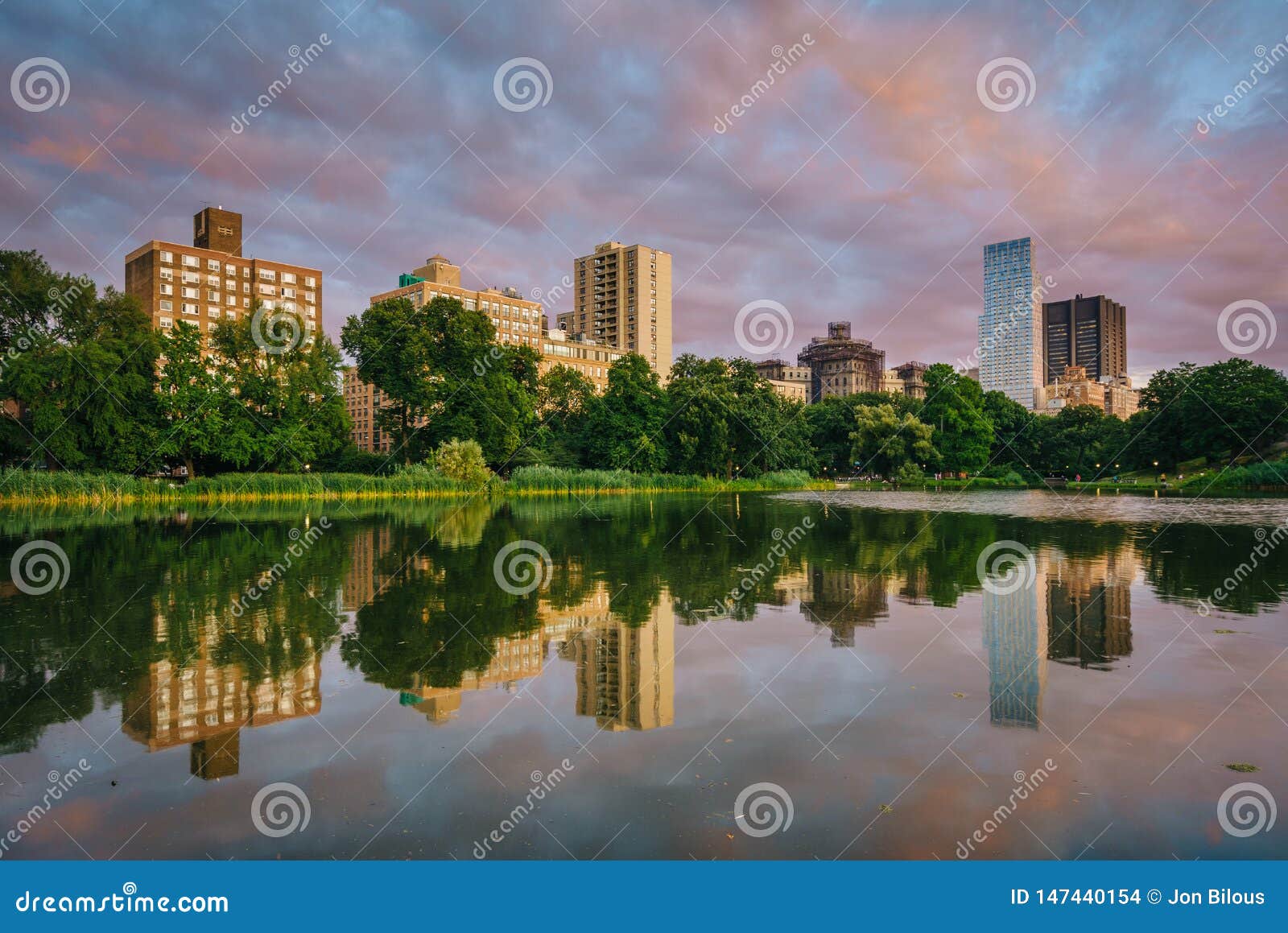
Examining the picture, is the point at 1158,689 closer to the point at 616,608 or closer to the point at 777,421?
the point at 616,608

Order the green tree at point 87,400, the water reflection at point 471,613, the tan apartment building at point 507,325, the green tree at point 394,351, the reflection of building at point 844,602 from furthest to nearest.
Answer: the tan apartment building at point 507,325 < the green tree at point 394,351 < the green tree at point 87,400 < the reflection of building at point 844,602 < the water reflection at point 471,613

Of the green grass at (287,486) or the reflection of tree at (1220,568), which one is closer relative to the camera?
the reflection of tree at (1220,568)

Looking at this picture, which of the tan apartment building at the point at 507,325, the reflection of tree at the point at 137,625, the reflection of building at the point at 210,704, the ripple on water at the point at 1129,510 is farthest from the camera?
the tan apartment building at the point at 507,325

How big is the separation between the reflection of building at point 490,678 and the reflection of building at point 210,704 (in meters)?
0.84

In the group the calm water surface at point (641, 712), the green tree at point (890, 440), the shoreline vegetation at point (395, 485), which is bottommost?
the calm water surface at point (641, 712)

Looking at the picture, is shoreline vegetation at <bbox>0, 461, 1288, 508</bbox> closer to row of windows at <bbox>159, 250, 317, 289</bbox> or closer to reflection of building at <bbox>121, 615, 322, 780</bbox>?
reflection of building at <bbox>121, 615, 322, 780</bbox>

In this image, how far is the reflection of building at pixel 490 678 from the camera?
20.3ft

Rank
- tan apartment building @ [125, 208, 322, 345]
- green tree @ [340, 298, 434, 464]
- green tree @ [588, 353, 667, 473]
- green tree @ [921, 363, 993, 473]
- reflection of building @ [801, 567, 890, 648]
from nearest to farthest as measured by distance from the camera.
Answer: reflection of building @ [801, 567, 890, 648] → green tree @ [340, 298, 434, 464] → green tree @ [588, 353, 667, 473] → green tree @ [921, 363, 993, 473] → tan apartment building @ [125, 208, 322, 345]

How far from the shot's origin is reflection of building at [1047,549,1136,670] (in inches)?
309

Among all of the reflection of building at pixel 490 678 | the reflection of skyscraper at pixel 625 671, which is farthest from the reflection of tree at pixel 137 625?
the reflection of skyscraper at pixel 625 671

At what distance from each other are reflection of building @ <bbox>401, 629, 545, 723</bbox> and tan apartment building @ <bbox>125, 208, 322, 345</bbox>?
107 m

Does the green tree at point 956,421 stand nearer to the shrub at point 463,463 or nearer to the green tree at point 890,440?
the green tree at point 890,440

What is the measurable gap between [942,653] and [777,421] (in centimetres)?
7359

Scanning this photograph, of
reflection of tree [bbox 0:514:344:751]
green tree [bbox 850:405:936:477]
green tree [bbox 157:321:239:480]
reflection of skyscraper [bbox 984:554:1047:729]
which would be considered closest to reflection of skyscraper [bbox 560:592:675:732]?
reflection of skyscraper [bbox 984:554:1047:729]
